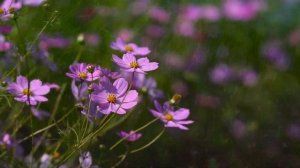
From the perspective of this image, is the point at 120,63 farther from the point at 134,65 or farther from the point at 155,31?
the point at 155,31

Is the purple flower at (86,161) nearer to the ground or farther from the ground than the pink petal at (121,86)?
nearer to the ground


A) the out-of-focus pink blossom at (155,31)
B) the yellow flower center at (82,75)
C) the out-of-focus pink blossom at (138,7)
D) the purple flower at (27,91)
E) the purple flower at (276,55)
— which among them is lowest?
the purple flower at (276,55)

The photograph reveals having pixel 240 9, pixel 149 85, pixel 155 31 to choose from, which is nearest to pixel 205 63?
pixel 155 31

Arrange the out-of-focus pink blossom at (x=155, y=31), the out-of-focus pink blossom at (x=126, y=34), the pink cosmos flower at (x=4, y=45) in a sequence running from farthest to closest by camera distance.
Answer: the out-of-focus pink blossom at (x=155, y=31)
the out-of-focus pink blossom at (x=126, y=34)
the pink cosmos flower at (x=4, y=45)

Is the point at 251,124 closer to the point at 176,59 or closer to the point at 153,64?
the point at 176,59

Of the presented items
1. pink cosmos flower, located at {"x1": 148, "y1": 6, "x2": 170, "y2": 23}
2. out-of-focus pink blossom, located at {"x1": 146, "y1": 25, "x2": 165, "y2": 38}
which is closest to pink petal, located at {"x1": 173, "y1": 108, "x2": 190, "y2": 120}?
out-of-focus pink blossom, located at {"x1": 146, "y1": 25, "x2": 165, "y2": 38}

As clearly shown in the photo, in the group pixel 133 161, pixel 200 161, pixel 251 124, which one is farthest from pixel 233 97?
pixel 133 161

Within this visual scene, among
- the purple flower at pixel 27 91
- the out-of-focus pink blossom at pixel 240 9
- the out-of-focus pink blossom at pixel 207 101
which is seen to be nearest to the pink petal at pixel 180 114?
the purple flower at pixel 27 91

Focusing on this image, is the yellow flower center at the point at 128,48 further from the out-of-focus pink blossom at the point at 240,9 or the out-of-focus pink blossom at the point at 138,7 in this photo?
the out-of-focus pink blossom at the point at 240,9
